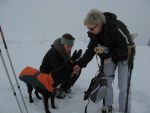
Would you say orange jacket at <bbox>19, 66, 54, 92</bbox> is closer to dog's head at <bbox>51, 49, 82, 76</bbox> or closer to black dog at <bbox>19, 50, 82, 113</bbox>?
black dog at <bbox>19, 50, 82, 113</bbox>

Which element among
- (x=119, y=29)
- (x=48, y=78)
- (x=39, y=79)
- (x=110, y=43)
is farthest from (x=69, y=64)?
(x=119, y=29)

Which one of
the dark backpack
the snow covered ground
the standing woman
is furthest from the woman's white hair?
the snow covered ground

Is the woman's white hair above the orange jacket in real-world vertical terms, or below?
above

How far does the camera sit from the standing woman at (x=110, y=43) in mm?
3615

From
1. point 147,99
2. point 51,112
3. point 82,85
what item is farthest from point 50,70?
point 147,99

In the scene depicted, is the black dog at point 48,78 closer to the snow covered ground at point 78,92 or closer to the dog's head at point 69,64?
the dog's head at point 69,64

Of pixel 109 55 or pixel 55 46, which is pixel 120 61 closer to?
pixel 109 55

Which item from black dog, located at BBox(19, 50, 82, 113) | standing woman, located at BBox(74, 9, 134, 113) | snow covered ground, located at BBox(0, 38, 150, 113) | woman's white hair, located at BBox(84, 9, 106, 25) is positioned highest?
Answer: woman's white hair, located at BBox(84, 9, 106, 25)

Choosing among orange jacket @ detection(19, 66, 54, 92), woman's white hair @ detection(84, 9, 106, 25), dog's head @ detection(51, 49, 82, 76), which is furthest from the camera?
dog's head @ detection(51, 49, 82, 76)

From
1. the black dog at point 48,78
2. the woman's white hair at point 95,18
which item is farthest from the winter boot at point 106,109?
the woman's white hair at point 95,18

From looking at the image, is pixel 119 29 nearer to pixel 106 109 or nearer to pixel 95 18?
pixel 95 18

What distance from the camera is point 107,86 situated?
402 cm

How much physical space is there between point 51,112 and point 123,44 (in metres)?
1.79

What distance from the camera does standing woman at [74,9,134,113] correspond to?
3.62 m
